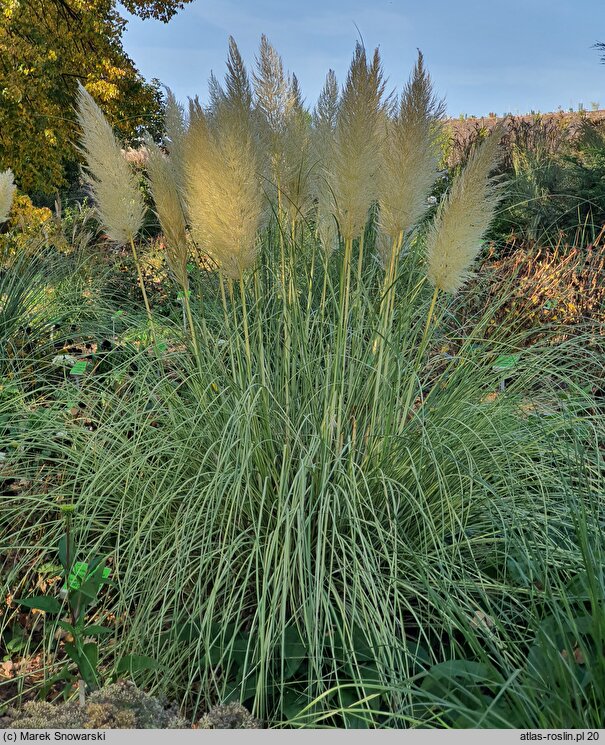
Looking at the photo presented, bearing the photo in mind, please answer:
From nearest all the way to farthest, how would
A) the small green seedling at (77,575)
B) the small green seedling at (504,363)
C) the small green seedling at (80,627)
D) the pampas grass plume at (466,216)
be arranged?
the small green seedling at (80,627) → the small green seedling at (77,575) → the pampas grass plume at (466,216) → the small green seedling at (504,363)

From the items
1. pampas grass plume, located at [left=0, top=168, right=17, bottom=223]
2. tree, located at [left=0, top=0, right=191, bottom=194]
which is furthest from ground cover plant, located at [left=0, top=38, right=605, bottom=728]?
tree, located at [left=0, top=0, right=191, bottom=194]

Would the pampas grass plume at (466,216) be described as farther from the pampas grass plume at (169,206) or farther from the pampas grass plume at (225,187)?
the pampas grass plume at (169,206)

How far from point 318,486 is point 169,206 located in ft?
3.95

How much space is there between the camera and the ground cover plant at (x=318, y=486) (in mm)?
2047

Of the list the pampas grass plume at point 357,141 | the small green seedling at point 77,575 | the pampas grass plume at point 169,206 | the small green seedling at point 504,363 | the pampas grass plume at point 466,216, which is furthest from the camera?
the small green seedling at point 504,363

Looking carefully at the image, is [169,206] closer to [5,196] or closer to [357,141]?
[357,141]

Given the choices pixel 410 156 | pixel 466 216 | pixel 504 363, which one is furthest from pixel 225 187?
pixel 504 363

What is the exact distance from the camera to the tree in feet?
43.2

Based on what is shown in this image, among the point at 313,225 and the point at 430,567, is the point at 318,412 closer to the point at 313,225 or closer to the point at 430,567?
the point at 430,567

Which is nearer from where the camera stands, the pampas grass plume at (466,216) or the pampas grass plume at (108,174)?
the pampas grass plume at (466,216)

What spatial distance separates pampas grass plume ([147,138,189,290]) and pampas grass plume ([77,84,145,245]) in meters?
0.16

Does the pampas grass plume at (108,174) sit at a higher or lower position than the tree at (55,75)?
lower

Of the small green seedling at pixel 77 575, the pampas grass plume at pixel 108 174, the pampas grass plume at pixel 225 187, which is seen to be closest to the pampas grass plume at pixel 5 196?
the pampas grass plume at pixel 108 174

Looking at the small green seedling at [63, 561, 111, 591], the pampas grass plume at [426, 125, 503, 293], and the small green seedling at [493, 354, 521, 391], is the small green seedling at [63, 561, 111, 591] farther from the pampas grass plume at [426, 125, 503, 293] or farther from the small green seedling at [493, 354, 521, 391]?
the small green seedling at [493, 354, 521, 391]
